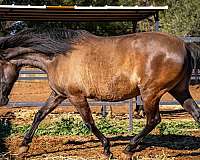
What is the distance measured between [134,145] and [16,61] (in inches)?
84.3

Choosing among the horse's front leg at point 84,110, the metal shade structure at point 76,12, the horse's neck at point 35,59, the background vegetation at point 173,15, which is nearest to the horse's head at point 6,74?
the horse's neck at point 35,59

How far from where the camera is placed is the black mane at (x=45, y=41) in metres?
6.26

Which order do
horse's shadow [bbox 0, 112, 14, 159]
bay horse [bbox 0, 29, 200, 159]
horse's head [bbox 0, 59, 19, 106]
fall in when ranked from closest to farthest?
bay horse [bbox 0, 29, 200, 159] < horse's head [bbox 0, 59, 19, 106] < horse's shadow [bbox 0, 112, 14, 159]

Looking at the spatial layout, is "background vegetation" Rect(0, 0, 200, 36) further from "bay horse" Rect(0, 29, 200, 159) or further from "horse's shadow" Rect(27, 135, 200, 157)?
"bay horse" Rect(0, 29, 200, 159)

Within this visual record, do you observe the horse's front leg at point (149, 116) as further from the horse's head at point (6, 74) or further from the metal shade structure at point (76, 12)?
the metal shade structure at point (76, 12)

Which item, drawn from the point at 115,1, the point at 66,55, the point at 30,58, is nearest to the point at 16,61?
the point at 30,58

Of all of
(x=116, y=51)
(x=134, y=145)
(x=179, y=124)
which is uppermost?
(x=116, y=51)

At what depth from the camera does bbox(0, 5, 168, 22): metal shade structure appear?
7.95 metres

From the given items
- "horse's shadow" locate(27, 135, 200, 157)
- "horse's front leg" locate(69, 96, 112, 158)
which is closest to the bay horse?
"horse's front leg" locate(69, 96, 112, 158)

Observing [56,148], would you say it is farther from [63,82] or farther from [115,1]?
[115,1]

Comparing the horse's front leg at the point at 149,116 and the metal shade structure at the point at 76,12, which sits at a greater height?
the metal shade structure at the point at 76,12

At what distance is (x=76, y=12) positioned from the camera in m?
8.38

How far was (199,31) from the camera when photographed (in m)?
20.6

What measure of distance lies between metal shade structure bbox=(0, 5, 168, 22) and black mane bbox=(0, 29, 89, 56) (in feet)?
5.47
